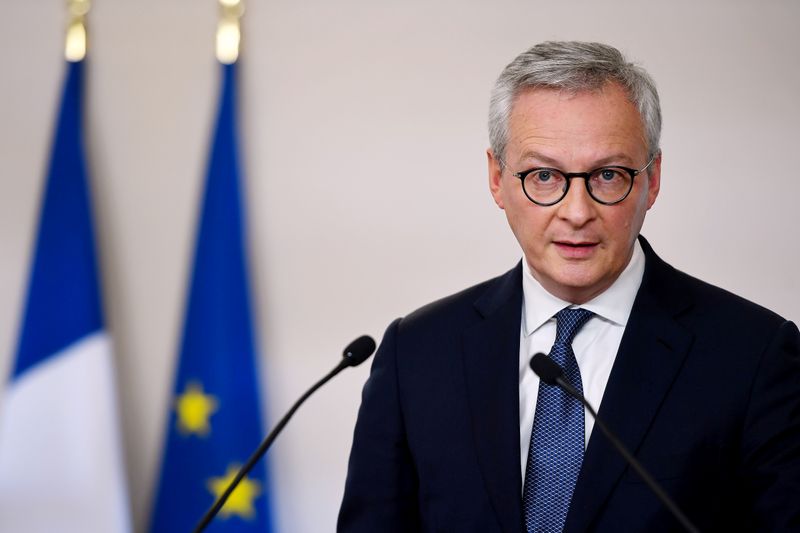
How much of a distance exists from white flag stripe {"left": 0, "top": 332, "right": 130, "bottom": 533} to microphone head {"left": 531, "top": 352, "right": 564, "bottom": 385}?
7.07 feet

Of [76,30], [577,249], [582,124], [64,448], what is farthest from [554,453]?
[76,30]

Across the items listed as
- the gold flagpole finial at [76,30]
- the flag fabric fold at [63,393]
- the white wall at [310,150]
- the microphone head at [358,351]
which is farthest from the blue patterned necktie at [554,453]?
the gold flagpole finial at [76,30]

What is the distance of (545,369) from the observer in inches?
62.2

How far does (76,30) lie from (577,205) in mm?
2320

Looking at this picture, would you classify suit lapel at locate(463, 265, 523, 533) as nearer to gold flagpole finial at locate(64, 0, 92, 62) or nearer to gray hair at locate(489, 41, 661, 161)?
gray hair at locate(489, 41, 661, 161)

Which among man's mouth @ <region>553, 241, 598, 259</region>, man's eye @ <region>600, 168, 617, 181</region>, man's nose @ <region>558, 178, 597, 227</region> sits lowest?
man's mouth @ <region>553, 241, 598, 259</region>

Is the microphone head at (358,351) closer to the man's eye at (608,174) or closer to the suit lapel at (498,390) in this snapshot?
the suit lapel at (498,390)

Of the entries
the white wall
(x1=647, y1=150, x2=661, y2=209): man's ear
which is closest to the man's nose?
(x1=647, y1=150, x2=661, y2=209): man's ear

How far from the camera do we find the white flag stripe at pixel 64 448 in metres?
3.35

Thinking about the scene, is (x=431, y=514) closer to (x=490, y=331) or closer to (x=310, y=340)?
(x=490, y=331)

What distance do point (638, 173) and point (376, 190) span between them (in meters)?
1.76

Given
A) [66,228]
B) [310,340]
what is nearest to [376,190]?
[310,340]

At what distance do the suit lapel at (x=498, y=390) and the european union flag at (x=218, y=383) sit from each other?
1.53 metres

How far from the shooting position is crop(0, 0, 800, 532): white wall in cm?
352
